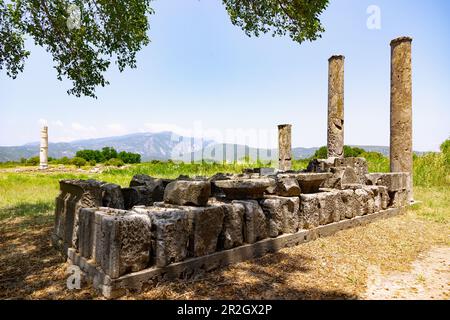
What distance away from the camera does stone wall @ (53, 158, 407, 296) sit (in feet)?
12.0

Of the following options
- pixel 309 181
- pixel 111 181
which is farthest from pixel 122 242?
pixel 111 181

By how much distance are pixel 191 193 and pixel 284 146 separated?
11.0 m

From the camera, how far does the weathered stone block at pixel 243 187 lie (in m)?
5.25

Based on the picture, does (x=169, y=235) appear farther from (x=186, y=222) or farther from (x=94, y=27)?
(x=94, y=27)

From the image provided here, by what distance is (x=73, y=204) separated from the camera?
4.99 m

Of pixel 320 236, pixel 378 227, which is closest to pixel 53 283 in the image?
pixel 320 236

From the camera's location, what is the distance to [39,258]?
5.07 m

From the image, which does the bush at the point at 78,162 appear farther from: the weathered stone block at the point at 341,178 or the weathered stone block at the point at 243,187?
the weathered stone block at the point at 243,187

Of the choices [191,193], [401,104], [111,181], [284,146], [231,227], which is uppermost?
[401,104]

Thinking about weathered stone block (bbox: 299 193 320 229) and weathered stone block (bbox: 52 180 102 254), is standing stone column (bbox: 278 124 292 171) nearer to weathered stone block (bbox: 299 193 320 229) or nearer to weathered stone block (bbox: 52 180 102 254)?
weathered stone block (bbox: 299 193 320 229)

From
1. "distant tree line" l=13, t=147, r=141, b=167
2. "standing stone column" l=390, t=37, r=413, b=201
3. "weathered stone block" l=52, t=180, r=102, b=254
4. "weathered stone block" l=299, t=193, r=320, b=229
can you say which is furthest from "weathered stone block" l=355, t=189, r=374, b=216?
"distant tree line" l=13, t=147, r=141, b=167

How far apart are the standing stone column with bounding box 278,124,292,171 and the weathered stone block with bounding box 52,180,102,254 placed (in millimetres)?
10778

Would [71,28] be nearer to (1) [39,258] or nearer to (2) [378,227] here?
(1) [39,258]
